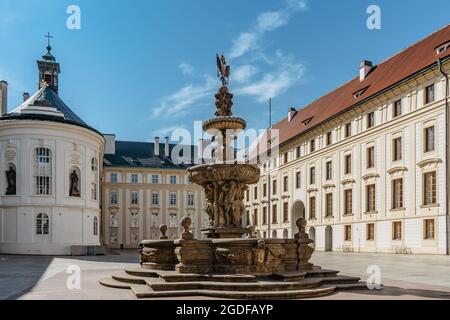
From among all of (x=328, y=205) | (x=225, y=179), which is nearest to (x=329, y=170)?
(x=328, y=205)

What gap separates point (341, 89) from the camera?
48.7 metres

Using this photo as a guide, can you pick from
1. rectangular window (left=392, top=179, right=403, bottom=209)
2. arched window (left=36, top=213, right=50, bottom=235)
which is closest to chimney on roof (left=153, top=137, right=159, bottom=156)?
arched window (left=36, top=213, right=50, bottom=235)

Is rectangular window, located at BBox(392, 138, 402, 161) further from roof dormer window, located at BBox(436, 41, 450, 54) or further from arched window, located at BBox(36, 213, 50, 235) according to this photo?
arched window, located at BBox(36, 213, 50, 235)

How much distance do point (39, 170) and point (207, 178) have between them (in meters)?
28.8

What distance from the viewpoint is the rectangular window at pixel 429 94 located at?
3064cm

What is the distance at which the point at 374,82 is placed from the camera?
39.7 m

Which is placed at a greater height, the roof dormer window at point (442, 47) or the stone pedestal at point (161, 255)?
the roof dormer window at point (442, 47)

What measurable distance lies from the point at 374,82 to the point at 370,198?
10115 mm

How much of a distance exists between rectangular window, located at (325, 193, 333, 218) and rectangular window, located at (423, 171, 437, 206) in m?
13.0

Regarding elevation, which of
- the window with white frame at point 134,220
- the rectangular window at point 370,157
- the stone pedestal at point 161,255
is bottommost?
the window with white frame at point 134,220

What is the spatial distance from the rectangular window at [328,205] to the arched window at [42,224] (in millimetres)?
24570

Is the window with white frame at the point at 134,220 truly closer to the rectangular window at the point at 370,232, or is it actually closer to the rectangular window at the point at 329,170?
the rectangular window at the point at 329,170

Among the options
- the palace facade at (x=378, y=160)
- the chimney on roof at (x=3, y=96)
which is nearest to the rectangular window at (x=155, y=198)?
the palace facade at (x=378, y=160)
